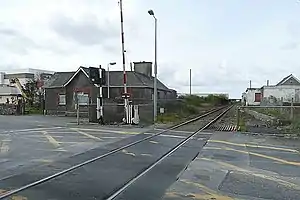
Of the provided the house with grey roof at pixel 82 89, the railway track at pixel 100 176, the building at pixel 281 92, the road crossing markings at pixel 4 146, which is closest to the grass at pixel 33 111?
the house with grey roof at pixel 82 89

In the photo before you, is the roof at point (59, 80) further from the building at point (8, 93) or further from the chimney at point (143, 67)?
the building at point (8, 93)

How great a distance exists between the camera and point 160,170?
10.6m

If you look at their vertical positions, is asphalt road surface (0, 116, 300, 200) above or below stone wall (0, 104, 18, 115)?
below

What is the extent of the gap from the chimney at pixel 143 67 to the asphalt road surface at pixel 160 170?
4330cm

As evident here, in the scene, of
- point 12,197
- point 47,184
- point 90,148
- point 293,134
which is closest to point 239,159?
point 90,148

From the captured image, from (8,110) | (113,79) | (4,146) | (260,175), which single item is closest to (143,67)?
(113,79)

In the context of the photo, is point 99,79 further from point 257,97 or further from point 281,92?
point 257,97

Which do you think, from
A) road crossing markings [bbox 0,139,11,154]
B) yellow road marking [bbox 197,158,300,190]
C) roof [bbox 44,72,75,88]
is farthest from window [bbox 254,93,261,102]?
yellow road marking [bbox 197,158,300,190]

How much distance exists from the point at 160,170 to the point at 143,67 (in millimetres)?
50631

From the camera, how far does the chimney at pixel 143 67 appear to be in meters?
60.5

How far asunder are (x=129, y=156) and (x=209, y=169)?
322cm

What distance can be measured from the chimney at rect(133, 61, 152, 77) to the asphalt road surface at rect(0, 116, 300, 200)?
142 ft

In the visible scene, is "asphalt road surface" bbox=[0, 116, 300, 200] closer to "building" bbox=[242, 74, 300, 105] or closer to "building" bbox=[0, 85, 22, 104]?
"building" bbox=[242, 74, 300, 105]

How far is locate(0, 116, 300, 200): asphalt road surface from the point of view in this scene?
7996 millimetres
